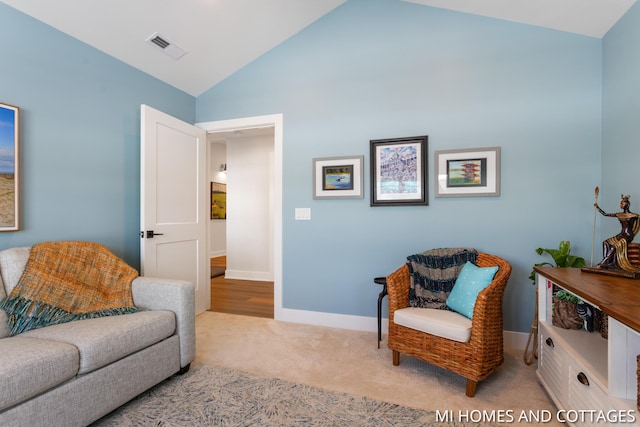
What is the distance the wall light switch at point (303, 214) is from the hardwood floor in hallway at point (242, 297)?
3.61ft

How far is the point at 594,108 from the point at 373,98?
5.52 feet

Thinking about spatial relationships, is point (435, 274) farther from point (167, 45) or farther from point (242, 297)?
point (167, 45)

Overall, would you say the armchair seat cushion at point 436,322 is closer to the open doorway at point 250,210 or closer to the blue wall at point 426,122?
the blue wall at point 426,122

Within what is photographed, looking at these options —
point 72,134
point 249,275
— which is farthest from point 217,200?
point 72,134

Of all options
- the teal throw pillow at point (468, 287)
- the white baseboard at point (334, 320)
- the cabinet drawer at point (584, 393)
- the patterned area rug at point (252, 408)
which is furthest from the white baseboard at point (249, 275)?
the cabinet drawer at point (584, 393)

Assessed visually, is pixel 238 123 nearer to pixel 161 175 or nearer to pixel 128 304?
pixel 161 175

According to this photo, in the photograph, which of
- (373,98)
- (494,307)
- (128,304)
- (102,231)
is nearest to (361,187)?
(373,98)

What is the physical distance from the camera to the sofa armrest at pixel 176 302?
2.06 meters

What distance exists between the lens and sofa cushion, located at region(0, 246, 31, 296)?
1.81 m

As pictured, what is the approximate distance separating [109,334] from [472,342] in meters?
1.99

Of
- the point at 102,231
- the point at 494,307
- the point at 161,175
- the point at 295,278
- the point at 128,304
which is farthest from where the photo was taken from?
the point at 295,278

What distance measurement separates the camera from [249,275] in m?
5.27

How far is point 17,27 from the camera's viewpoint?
2.08 m

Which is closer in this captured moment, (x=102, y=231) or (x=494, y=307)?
(x=494, y=307)
